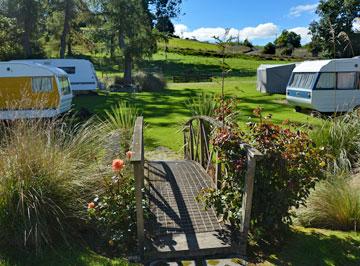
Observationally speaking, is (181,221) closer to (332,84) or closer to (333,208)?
(333,208)

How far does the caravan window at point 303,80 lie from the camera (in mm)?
15362

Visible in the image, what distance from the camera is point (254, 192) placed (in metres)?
3.88

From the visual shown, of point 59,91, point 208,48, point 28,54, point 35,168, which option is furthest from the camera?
point 208,48

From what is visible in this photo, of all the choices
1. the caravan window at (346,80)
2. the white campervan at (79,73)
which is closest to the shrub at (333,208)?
the caravan window at (346,80)

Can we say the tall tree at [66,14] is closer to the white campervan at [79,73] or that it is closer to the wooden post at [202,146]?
the white campervan at [79,73]

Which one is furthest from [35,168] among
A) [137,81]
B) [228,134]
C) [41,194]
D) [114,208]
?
[137,81]

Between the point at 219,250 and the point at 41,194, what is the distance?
182cm

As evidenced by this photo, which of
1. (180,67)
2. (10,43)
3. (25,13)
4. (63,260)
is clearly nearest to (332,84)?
(63,260)

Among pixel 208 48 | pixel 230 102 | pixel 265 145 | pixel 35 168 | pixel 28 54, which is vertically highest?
pixel 208 48

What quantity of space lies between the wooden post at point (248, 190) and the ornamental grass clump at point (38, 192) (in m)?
1.66

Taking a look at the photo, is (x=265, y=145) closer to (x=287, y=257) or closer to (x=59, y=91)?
(x=287, y=257)

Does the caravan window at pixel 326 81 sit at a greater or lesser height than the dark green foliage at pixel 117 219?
greater

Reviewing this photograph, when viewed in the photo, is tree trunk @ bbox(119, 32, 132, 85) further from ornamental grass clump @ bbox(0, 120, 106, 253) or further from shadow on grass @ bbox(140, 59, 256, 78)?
ornamental grass clump @ bbox(0, 120, 106, 253)

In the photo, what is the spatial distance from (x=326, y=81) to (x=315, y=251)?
40.0 feet
